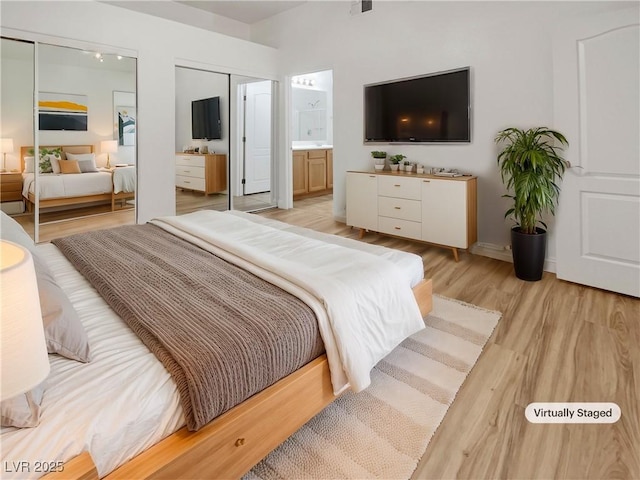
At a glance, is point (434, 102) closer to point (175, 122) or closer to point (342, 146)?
point (342, 146)

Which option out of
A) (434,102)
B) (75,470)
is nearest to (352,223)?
(434,102)

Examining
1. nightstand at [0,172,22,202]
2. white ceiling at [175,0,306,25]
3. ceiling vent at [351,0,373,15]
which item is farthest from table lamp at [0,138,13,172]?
ceiling vent at [351,0,373,15]

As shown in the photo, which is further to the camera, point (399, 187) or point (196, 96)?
point (196, 96)

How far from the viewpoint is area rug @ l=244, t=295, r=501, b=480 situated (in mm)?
1363

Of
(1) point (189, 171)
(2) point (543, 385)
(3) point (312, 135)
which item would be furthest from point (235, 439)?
(3) point (312, 135)

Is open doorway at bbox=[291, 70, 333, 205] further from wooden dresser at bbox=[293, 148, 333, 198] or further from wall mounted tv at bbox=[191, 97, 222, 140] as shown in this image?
wall mounted tv at bbox=[191, 97, 222, 140]

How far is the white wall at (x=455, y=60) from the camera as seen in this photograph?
3283 millimetres

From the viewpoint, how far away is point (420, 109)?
409cm

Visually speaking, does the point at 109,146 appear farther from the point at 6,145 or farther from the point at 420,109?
the point at 420,109

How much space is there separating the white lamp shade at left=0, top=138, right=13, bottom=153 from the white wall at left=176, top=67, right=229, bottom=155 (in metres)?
1.67

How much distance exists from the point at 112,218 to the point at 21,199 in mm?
839

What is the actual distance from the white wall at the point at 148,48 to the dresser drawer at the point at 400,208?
2572mm

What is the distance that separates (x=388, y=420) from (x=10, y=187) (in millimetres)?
4108

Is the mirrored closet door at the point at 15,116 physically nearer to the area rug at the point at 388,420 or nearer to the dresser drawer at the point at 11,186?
A: the dresser drawer at the point at 11,186
